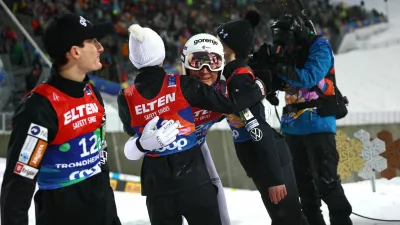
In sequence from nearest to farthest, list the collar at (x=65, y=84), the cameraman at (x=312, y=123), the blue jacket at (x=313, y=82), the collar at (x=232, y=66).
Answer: the collar at (x=65, y=84) → the collar at (x=232, y=66) → the blue jacket at (x=313, y=82) → the cameraman at (x=312, y=123)

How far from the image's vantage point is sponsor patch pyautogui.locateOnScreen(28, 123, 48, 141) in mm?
2361

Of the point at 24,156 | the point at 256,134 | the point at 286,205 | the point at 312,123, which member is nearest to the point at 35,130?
the point at 24,156

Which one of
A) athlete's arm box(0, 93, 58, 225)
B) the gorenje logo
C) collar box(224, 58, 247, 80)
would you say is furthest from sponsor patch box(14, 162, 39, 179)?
collar box(224, 58, 247, 80)

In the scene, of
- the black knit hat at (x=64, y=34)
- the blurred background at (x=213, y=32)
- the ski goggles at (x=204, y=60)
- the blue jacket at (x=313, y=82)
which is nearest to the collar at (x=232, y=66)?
the ski goggles at (x=204, y=60)

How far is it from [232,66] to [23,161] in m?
1.61

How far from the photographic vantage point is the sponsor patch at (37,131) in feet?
7.75

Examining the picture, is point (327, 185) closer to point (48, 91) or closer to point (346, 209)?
point (346, 209)

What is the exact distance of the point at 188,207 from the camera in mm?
3057

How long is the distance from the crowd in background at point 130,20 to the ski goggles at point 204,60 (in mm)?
6054

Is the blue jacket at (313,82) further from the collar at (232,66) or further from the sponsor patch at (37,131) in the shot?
the sponsor patch at (37,131)

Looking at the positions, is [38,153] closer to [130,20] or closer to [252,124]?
[252,124]

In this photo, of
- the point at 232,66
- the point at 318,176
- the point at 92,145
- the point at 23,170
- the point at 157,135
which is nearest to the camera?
the point at 23,170

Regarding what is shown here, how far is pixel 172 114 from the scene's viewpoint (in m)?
3.07

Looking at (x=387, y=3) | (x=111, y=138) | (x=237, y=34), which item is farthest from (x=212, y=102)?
(x=387, y=3)
